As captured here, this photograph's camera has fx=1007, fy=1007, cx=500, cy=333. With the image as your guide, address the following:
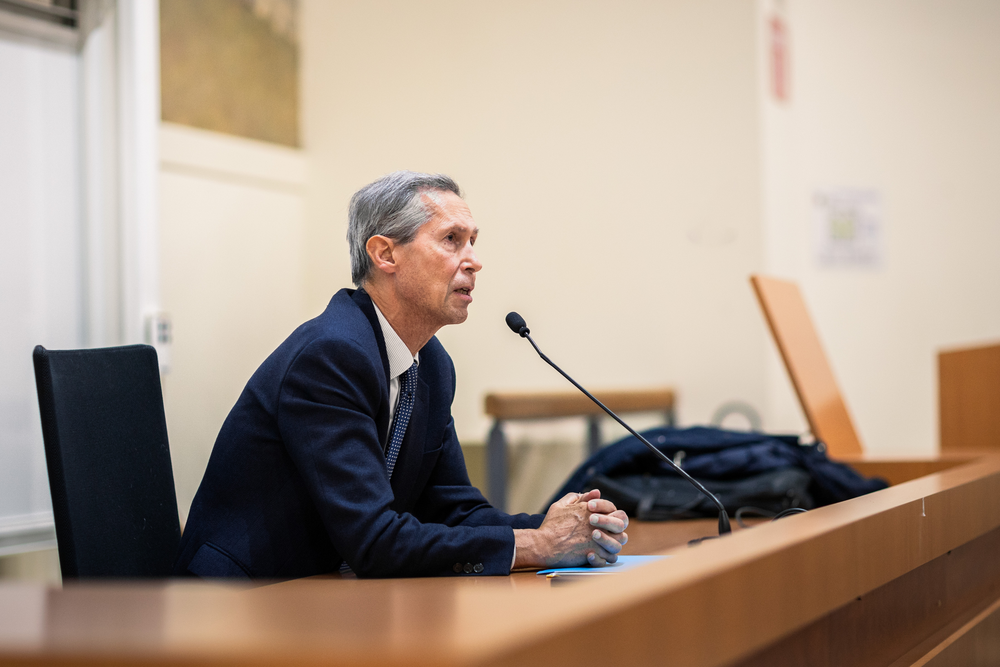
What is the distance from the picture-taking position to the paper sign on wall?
430 cm

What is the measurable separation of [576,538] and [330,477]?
316 millimetres

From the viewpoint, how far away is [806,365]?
274 cm

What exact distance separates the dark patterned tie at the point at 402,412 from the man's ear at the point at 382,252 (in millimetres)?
148

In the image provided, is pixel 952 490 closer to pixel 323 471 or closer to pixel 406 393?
pixel 406 393

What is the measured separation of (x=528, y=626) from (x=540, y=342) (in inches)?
142

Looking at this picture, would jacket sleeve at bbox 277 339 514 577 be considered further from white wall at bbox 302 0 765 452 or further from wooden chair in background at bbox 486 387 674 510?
white wall at bbox 302 0 765 452

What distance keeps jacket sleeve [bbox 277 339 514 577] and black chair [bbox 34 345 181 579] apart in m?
0.32

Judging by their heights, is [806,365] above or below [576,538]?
above

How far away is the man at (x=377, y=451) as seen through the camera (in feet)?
3.87

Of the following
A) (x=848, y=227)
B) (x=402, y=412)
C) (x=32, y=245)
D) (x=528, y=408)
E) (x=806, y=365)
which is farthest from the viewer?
(x=848, y=227)

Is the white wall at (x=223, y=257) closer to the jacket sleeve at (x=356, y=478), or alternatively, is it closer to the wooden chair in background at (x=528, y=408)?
the wooden chair in background at (x=528, y=408)

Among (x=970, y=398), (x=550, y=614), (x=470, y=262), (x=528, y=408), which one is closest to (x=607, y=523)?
(x=470, y=262)

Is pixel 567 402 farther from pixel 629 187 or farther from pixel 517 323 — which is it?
pixel 517 323

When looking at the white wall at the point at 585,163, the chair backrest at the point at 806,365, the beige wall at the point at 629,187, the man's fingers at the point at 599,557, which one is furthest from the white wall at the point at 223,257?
the man's fingers at the point at 599,557
